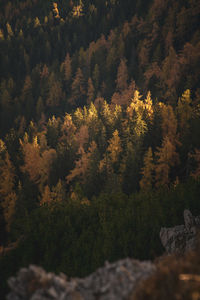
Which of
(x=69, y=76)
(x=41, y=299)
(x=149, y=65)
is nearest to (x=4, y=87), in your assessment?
(x=69, y=76)

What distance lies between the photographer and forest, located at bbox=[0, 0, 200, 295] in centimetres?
2661

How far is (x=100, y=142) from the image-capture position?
52.3m

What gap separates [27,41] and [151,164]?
455 ft

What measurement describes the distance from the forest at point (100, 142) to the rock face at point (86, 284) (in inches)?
560

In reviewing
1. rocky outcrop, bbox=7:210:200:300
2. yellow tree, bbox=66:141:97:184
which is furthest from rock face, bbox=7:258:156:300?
yellow tree, bbox=66:141:97:184

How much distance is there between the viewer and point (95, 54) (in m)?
112

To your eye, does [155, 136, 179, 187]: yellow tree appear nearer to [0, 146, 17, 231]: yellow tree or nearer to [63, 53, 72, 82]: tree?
[0, 146, 17, 231]: yellow tree

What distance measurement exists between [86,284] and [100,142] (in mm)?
46894

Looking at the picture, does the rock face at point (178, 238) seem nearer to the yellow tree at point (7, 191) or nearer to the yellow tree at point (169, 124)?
the yellow tree at point (169, 124)

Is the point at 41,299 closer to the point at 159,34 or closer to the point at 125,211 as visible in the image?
the point at 125,211

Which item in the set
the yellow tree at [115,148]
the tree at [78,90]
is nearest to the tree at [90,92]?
the tree at [78,90]

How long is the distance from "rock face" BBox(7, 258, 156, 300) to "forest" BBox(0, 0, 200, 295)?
1424cm

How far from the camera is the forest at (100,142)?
1048 inches

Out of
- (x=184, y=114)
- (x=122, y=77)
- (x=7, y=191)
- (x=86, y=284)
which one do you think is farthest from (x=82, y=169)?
(x=122, y=77)
